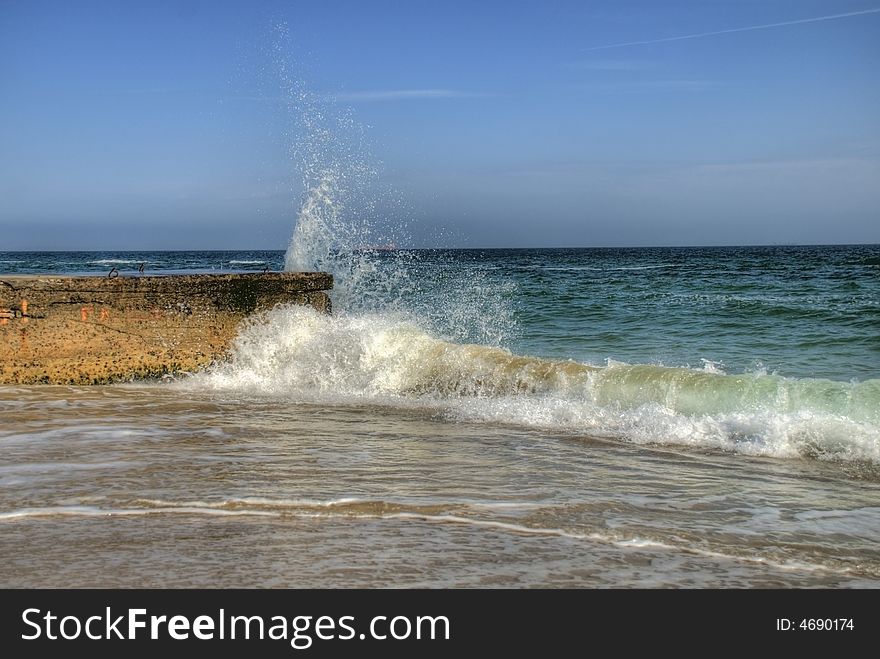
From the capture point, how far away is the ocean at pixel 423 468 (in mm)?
2748

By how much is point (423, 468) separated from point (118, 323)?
3726mm

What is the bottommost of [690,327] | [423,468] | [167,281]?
[423,468]

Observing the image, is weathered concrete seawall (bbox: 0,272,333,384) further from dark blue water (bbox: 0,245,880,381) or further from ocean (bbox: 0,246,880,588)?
dark blue water (bbox: 0,245,880,381)

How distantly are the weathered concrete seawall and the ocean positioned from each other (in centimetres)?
18

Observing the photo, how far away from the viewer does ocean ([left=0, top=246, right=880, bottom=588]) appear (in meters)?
2.75

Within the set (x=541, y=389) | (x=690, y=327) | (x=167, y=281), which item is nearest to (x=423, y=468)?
(x=541, y=389)

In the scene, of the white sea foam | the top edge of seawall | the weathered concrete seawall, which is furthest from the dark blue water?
the white sea foam

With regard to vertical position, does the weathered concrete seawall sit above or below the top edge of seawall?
below

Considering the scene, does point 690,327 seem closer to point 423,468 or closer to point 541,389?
point 541,389

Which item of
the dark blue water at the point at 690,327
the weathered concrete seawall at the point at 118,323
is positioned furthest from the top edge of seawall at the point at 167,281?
the dark blue water at the point at 690,327

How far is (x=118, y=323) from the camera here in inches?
271
